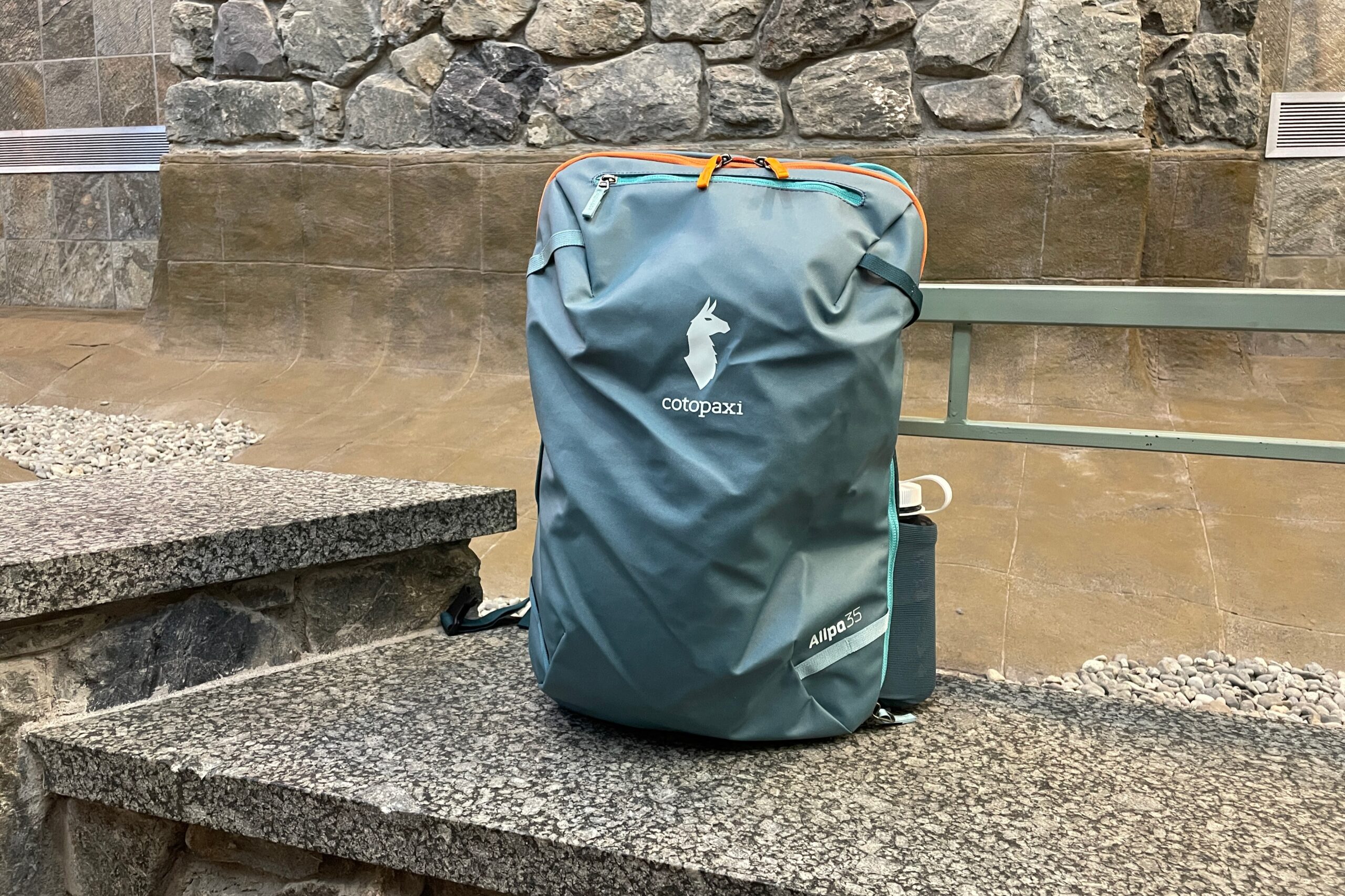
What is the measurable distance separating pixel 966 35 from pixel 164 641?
324cm

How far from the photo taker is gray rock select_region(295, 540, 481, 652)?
4.92 ft

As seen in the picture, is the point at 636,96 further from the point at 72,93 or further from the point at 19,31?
the point at 19,31

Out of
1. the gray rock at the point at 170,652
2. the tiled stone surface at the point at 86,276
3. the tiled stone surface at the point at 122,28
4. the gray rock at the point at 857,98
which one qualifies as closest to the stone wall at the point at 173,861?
the gray rock at the point at 170,652

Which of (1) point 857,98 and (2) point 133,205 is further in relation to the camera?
(2) point 133,205

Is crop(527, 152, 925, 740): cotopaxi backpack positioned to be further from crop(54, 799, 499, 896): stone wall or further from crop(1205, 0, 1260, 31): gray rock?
crop(1205, 0, 1260, 31): gray rock

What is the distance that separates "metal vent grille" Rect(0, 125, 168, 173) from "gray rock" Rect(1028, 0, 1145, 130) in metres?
4.74

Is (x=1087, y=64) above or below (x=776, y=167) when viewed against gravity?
above

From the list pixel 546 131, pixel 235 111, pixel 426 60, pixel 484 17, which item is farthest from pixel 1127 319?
pixel 235 111

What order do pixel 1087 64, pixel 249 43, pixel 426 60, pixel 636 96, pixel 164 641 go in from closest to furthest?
pixel 164 641, pixel 1087 64, pixel 636 96, pixel 426 60, pixel 249 43

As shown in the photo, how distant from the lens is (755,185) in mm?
1115

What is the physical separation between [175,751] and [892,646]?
0.78 meters

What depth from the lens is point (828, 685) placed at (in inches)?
44.3

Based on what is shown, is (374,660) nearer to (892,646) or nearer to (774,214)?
(892,646)

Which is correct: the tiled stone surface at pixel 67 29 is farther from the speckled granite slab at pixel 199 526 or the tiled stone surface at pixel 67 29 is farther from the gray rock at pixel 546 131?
the speckled granite slab at pixel 199 526
